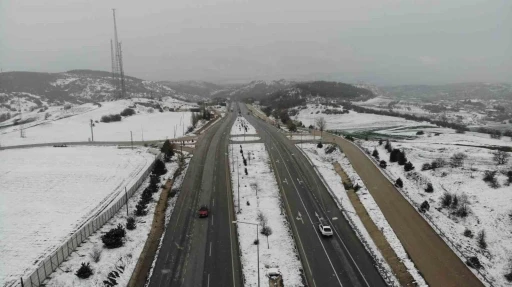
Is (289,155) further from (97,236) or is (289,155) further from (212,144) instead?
A: (97,236)

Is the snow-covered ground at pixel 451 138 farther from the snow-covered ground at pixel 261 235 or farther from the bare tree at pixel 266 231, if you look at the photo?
the bare tree at pixel 266 231

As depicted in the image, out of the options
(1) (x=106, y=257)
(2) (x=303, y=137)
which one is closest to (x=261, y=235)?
(1) (x=106, y=257)

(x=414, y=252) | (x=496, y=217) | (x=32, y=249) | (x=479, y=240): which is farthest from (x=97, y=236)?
(x=496, y=217)

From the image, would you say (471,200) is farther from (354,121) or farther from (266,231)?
(354,121)

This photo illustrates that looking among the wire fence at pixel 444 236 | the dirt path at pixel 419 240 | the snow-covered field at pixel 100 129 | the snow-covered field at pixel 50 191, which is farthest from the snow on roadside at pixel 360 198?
the snow-covered field at pixel 100 129

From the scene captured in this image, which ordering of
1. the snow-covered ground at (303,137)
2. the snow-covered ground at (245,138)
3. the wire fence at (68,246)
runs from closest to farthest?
the wire fence at (68,246) → the snow-covered ground at (303,137) → the snow-covered ground at (245,138)

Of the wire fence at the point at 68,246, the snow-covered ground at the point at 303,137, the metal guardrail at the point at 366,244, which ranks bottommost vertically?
the metal guardrail at the point at 366,244
